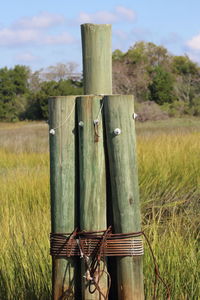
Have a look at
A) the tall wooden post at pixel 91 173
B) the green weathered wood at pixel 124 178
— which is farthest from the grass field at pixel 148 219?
the tall wooden post at pixel 91 173

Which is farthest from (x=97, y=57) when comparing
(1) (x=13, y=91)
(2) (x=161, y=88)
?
(1) (x=13, y=91)

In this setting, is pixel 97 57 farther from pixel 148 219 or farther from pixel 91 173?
pixel 148 219

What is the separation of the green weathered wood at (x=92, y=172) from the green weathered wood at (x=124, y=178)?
4 centimetres

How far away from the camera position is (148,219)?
569cm

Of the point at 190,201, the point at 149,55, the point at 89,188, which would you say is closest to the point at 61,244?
the point at 89,188

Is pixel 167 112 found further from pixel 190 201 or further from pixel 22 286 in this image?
pixel 22 286

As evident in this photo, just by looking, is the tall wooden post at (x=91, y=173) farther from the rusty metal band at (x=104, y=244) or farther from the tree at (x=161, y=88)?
the tree at (x=161, y=88)

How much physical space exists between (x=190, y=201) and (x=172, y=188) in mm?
418

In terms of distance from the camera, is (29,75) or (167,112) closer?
(167,112)

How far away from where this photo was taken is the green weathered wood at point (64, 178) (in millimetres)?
2461

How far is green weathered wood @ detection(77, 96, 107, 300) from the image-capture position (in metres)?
2.39

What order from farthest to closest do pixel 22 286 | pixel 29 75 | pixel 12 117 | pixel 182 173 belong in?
pixel 29 75 → pixel 12 117 → pixel 182 173 → pixel 22 286

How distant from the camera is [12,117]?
42594 millimetres

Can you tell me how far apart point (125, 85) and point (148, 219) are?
3484 centimetres
